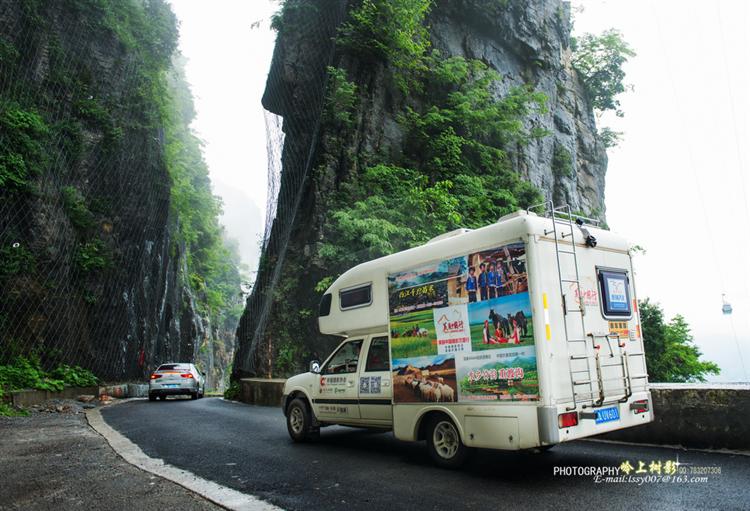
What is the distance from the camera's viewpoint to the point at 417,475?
226 inches

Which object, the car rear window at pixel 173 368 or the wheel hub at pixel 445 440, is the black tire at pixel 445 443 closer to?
the wheel hub at pixel 445 440

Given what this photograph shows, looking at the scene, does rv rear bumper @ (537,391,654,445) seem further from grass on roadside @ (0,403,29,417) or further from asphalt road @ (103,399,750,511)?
grass on roadside @ (0,403,29,417)

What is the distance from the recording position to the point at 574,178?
27.5 meters

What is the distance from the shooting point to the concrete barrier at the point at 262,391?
47.6 ft

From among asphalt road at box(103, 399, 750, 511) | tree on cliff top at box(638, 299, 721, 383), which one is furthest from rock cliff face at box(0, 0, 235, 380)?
tree on cliff top at box(638, 299, 721, 383)

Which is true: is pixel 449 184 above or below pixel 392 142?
below

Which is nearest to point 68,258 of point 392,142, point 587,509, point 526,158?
point 392,142

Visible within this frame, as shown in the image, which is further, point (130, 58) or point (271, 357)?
point (130, 58)

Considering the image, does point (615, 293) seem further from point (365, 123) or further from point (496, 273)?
point (365, 123)

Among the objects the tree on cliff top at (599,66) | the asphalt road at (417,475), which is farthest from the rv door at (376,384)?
the tree on cliff top at (599,66)

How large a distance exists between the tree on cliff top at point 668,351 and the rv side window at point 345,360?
66.0 feet

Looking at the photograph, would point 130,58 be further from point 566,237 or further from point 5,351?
point 566,237

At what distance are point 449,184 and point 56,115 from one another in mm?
16902

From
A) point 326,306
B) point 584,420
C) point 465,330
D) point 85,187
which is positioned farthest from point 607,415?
point 85,187
